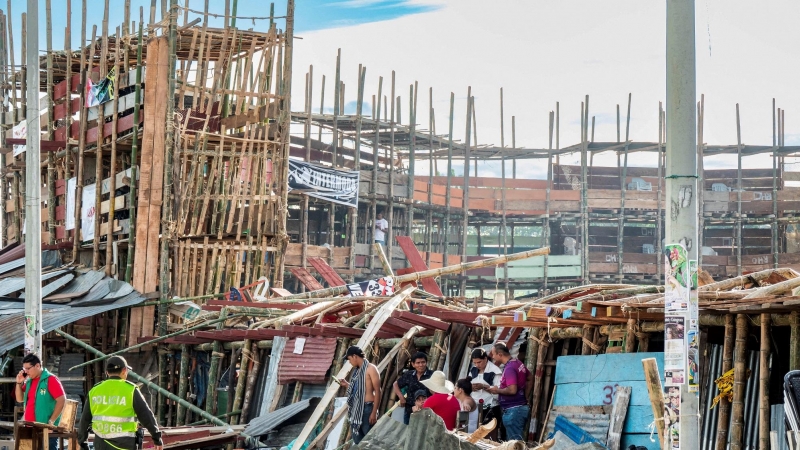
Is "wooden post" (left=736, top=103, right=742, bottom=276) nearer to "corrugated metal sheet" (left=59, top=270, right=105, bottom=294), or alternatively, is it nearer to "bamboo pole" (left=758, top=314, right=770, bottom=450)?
"corrugated metal sheet" (left=59, top=270, right=105, bottom=294)

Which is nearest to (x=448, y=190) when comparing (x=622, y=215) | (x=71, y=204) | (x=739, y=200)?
(x=622, y=215)

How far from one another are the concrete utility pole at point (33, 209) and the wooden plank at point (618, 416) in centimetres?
796

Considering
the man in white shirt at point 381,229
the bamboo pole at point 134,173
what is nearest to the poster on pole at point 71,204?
the bamboo pole at point 134,173

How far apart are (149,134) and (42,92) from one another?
983cm

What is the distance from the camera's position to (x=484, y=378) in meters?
13.1

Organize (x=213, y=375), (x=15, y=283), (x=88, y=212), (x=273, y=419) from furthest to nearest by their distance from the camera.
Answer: (x=88, y=212) → (x=15, y=283) → (x=213, y=375) → (x=273, y=419)

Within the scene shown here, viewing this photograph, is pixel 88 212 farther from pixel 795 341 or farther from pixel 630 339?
pixel 795 341

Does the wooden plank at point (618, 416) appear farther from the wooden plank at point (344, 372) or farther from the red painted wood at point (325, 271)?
the red painted wood at point (325, 271)

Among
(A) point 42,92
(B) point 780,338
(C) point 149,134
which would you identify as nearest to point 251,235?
(C) point 149,134

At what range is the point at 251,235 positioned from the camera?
24969mm

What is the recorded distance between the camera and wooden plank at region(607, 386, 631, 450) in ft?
39.1

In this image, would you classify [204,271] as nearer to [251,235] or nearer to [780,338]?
[251,235]

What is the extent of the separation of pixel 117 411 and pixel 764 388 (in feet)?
19.7

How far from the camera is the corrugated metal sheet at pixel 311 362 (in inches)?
655
